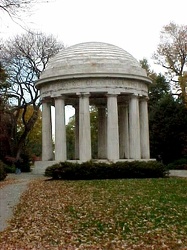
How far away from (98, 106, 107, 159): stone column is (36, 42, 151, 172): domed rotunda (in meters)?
5.88

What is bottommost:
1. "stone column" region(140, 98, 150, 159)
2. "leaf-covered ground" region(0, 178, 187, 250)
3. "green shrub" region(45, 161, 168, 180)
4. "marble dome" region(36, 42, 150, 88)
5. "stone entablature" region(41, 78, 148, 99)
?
"leaf-covered ground" region(0, 178, 187, 250)

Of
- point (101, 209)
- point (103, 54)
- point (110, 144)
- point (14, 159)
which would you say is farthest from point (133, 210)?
point (14, 159)

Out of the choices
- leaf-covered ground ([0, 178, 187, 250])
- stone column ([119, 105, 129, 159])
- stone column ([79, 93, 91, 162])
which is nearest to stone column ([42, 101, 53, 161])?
stone column ([79, 93, 91, 162])

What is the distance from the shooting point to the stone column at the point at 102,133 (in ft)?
169

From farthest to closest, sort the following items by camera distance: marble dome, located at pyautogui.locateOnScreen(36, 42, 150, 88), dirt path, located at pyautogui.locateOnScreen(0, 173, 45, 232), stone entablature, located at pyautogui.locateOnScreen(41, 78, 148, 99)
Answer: stone entablature, located at pyautogui.locateOnScreen(41, 78, 148, 99)
marble dome, located at pyautogui.locateOnScreen(36, 42, 150, 88)
dirt path, located at pyautogui.locateOnScreen(0, 173, 45, 232)

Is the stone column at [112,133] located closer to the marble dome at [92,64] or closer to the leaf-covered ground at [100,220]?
the marble dome at [92,64]

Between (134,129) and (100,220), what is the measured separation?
28.2m

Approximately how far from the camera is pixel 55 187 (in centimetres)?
2936

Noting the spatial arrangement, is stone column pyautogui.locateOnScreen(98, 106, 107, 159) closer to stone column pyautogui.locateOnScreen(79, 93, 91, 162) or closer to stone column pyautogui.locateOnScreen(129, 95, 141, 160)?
stone column pyautogui.locateOnScreen(129, 95, 141, 160)

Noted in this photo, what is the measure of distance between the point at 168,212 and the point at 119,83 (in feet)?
88.2

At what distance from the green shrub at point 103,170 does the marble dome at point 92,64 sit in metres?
10.3

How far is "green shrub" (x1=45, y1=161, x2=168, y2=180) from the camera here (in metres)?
35.3

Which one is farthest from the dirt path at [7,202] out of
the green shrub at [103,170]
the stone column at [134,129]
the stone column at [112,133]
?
the stone column at [134,129]

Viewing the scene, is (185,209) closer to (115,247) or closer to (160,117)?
(115,247)
